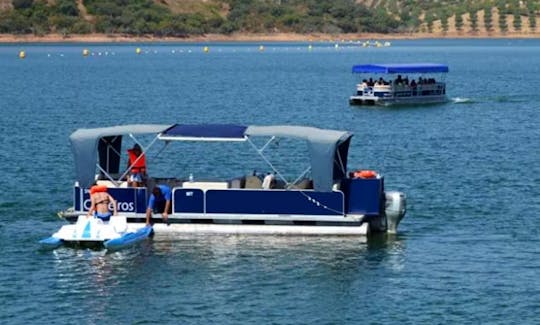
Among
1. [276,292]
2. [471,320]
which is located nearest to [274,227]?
[276,292]

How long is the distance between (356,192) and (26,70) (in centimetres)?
14212

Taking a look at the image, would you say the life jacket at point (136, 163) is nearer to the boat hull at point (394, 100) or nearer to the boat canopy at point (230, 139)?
the boat canopy at point (230, 139)

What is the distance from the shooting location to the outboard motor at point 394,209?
3938cm

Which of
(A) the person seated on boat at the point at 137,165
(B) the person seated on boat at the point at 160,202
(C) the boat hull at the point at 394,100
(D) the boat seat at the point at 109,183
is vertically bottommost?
(C) the boat hull at the point at 394,100

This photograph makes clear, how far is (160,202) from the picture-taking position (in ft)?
127

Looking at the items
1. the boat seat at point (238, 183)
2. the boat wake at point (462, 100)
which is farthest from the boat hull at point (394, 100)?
the boat seat at point (238, 183)

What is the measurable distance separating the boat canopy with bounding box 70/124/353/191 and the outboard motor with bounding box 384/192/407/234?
5.60 ft

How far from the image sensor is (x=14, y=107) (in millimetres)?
98750

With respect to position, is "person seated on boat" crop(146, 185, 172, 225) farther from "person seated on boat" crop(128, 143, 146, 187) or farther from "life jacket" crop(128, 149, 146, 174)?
"life jacket" crop(128, 149, 146, 174)

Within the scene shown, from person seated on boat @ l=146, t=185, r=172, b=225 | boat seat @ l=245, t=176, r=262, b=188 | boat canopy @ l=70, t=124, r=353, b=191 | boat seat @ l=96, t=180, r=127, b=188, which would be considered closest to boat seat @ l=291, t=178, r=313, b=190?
boat canopy @ l=70, t=124, r=353, b=191

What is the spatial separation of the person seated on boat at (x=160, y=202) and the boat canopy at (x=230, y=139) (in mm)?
1784

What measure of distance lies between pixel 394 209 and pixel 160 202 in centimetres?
690

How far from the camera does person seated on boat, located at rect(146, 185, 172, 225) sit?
38594 mm

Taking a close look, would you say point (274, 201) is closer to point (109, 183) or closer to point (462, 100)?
point (109, 183)
